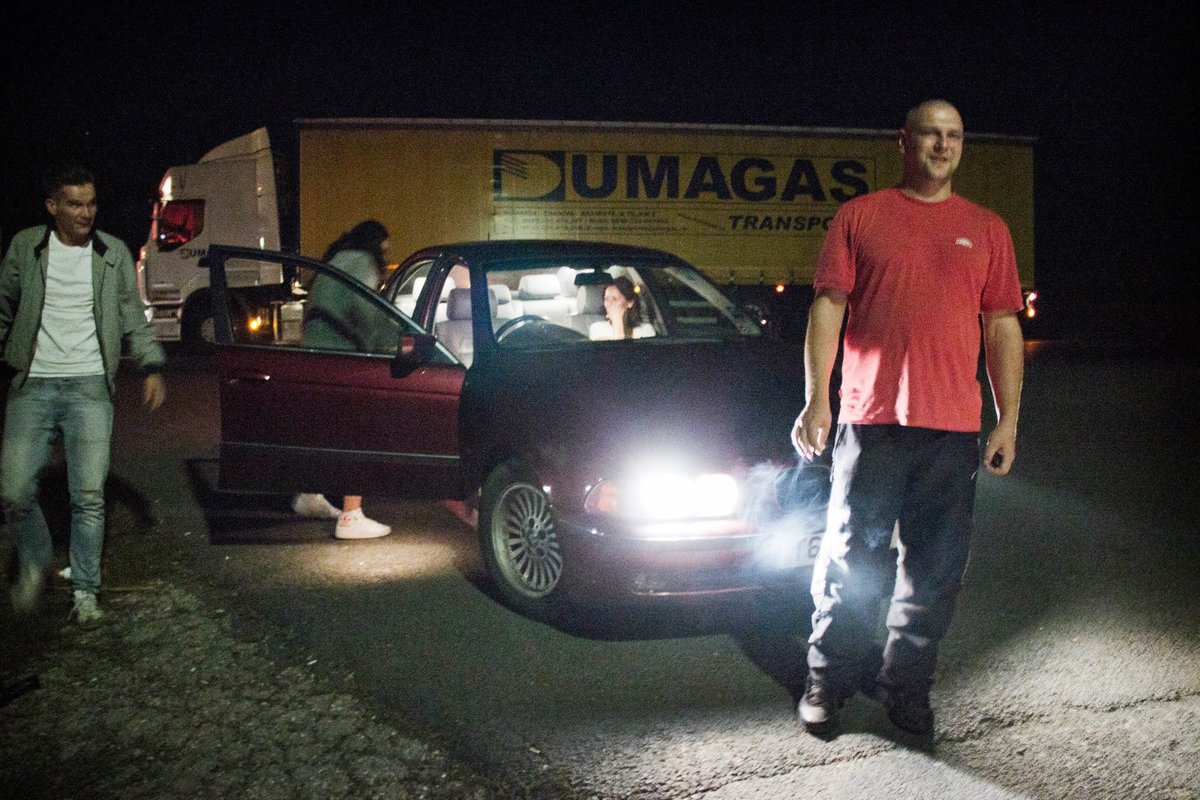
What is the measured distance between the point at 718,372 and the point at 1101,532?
290cm

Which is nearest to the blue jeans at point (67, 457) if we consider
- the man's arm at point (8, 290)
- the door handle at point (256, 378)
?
the man's arm at point (8, 290)

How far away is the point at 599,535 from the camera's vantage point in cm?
498

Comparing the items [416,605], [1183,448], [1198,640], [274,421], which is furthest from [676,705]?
[1183,448]

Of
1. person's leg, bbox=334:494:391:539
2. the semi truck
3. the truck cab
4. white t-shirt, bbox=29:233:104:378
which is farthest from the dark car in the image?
the semi truck

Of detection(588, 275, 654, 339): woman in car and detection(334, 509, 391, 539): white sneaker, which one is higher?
detection(588, 275, 654, 339): woman in car

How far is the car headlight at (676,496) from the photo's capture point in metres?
4.93

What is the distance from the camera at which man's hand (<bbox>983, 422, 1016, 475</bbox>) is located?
4.17m

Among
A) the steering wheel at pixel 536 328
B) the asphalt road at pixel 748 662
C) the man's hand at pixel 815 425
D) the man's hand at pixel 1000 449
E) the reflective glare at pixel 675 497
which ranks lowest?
the asphalt road at pixel 748 662

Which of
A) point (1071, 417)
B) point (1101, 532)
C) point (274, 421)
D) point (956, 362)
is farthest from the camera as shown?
point (1071, 417)

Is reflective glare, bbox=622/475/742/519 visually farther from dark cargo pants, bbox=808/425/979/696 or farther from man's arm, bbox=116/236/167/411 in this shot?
man's arm, bbox=116/236/167/411

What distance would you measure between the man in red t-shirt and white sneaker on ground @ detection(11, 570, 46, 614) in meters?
3.27

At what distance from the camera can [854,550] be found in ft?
13.6

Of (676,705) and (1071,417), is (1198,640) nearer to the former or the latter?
(676,705)

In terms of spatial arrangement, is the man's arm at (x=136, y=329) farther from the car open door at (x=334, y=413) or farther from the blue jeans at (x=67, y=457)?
the car open door at (x=334, y=413)
